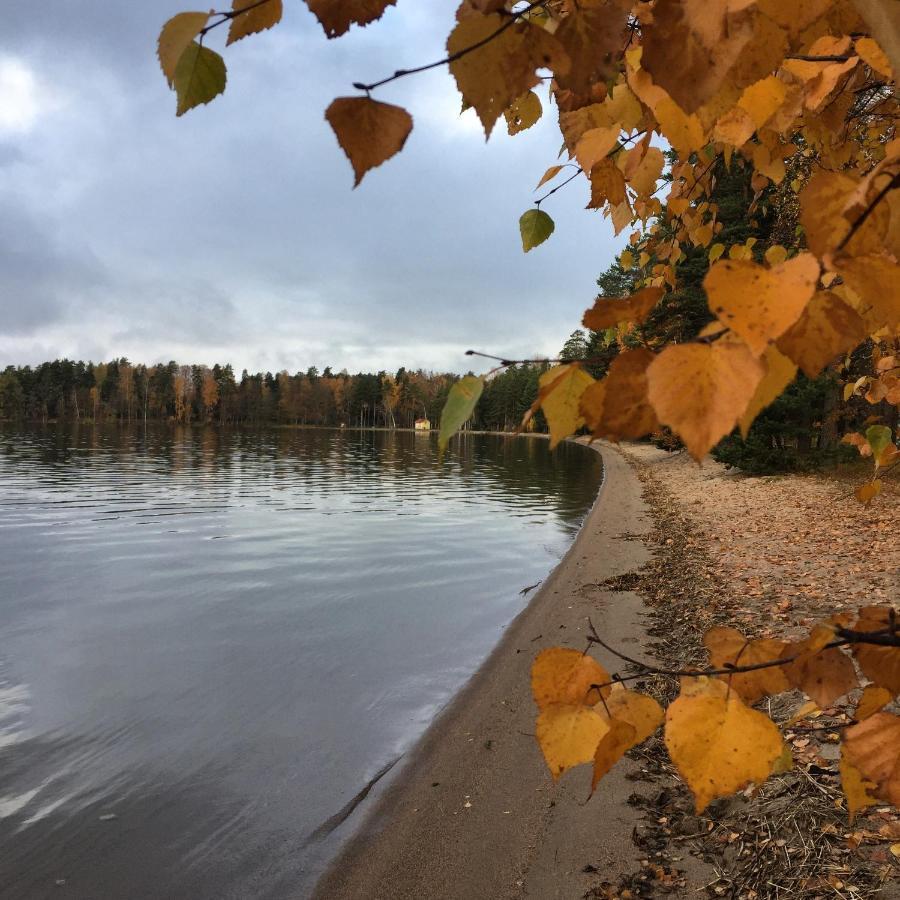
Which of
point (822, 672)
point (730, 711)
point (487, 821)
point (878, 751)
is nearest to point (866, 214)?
point (730, 711)

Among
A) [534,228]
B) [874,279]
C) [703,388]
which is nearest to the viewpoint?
[703,388]

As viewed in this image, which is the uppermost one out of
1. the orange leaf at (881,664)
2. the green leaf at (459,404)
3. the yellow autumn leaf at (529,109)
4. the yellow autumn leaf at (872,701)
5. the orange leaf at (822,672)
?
the yellow autumn leaf at (529,109)

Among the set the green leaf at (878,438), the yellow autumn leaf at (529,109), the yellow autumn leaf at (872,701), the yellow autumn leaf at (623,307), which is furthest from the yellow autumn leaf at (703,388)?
the green leaf at (878,438)

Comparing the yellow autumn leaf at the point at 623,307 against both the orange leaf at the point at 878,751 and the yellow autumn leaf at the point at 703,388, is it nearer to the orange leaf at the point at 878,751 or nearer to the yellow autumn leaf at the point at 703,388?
the yellow autumn leaf at the point at 703,388

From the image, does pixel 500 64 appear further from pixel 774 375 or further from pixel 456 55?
pixel 774 375

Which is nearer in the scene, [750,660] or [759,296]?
[759,296]

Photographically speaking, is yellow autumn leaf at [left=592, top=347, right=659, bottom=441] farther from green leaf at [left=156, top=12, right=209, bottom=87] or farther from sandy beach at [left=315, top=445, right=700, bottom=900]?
A: sandy beach at [left=315, top=445, right=700, bottom=900]

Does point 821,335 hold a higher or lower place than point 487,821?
higher

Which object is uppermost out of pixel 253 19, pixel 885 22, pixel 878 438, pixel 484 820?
pixel 253 19

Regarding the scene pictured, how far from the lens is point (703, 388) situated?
0.55 m

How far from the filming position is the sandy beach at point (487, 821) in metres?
3.73

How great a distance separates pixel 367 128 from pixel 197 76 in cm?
33

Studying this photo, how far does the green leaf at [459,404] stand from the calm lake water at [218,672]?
4661 millimetres

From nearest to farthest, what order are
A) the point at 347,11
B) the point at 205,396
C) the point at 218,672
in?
the point at 347,11 < the point at 218,672 < the point at 205,396
